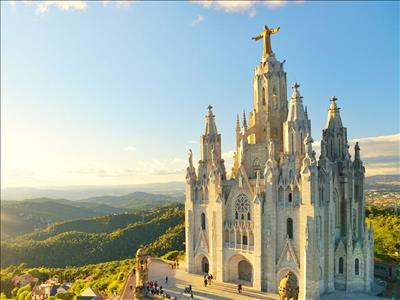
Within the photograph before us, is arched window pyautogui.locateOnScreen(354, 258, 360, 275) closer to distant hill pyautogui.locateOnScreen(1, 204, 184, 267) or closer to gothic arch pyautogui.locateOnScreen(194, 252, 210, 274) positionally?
gothic arch pyautogui.locateOnScreen(194, 252, 210, 274)

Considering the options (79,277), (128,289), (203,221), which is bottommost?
(79,277)

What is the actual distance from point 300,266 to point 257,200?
21.6ft

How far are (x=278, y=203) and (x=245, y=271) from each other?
8.10m

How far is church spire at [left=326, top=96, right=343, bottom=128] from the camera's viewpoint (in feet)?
115

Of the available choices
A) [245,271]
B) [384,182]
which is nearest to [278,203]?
[245,271]

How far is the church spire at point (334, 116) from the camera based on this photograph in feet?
115

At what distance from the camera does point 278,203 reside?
32.8 meters

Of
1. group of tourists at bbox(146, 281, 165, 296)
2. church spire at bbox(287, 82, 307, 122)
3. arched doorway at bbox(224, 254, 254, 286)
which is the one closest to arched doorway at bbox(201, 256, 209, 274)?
arched doorway at bbox(224, 254, 254, 286)

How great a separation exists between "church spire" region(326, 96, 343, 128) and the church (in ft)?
0.30

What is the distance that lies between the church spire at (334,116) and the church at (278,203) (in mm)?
91

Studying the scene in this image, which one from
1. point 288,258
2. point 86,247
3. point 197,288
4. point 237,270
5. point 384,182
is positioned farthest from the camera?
point 86,247

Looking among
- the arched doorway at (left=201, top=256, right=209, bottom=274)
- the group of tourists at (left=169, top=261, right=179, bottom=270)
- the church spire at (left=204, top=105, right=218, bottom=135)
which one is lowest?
the group of tourists at (left=169, top=261, right=179, bottom=270)

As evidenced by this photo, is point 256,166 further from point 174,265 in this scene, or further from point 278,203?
point 174,265

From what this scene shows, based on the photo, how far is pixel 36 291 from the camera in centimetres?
5953
